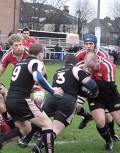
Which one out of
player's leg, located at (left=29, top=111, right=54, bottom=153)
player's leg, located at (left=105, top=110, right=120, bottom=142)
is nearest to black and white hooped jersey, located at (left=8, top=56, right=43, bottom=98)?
player's leg, located at (left=29, top=111, right=54, bottom=153)

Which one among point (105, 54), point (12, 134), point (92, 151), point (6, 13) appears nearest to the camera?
point (12, 134)

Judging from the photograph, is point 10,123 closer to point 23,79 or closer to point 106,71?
point 23,79

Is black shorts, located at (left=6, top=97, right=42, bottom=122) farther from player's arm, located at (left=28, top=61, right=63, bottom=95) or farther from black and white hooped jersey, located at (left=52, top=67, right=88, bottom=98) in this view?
black and white hooped jersey, located at (left=52, top=67, right=88, bottom=98)

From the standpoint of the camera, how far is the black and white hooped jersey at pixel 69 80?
6.75 meters

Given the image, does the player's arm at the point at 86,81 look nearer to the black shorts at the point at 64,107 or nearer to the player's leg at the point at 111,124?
the black shorts at the point at 64,107

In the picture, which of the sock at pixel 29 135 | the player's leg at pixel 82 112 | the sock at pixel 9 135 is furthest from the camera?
the player's leg at pixel 82 112

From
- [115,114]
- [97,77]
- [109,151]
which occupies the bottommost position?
[109,151]

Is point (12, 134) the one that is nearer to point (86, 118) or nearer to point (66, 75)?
point (66, 75)

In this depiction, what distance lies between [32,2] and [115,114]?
69.5 metres

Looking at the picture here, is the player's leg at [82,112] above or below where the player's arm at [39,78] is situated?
below

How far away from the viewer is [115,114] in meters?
7.46

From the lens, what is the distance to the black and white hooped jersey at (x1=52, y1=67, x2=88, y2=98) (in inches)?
266

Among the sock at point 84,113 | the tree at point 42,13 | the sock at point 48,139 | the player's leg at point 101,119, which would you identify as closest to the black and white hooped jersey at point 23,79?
the sock at point 48,139

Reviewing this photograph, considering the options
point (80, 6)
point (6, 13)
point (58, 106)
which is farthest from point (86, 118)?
point (80, 6)
